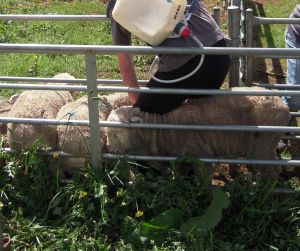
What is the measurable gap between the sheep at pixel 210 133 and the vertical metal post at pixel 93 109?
123mm

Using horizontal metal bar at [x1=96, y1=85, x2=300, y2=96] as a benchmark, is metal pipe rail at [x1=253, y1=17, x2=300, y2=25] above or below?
above

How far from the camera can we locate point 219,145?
445 centimetres

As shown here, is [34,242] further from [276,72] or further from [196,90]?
[276,72]

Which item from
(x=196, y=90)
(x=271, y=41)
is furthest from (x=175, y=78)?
(x=271, y=41)

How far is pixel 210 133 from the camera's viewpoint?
4410mm

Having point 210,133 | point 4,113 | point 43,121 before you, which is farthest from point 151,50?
point 4,113

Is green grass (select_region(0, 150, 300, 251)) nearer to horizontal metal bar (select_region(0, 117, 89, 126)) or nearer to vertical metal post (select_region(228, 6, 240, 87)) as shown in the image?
horizontal metal bar (select_region(0, 117, 89, 126))

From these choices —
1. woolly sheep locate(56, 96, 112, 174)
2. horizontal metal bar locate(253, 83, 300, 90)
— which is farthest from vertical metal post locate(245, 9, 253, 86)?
woolly sheep locate(56, 96, 112, 174)

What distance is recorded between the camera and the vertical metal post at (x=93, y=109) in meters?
4.24

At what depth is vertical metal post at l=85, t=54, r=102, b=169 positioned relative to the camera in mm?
4238

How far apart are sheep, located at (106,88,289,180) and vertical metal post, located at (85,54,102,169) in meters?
0.12

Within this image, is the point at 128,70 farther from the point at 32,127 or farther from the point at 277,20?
the point at 277,20

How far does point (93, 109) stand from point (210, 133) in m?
0.84

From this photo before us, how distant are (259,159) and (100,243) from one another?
4.13 ft
